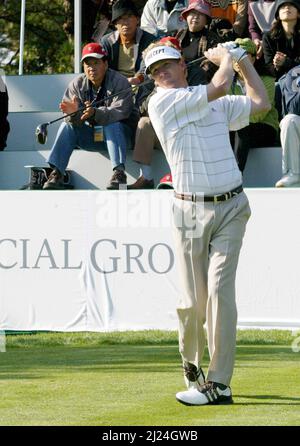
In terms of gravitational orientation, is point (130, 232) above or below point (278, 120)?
below

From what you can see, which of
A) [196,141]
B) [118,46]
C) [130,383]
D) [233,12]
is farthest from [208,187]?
[233,12]

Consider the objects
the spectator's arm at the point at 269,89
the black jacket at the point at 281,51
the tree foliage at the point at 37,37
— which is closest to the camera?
the spectator's arm at the point at 269,89

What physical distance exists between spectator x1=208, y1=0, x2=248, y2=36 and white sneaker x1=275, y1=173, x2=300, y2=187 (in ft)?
8.89

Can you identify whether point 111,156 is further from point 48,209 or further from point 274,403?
point 274,403

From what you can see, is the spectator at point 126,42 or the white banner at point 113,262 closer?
the white banner at point 113,262

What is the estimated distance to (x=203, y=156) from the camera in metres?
7.23

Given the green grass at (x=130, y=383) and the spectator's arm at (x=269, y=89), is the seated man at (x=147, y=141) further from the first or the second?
the green grass at (x=130, y=383)

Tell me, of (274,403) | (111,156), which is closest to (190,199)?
(274,403)

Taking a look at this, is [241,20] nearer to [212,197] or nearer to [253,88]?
[253,88]

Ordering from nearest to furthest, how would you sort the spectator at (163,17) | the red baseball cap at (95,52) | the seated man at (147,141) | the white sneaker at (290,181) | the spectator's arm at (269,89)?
the white sneaker at (290,181)
the spectator's arm at (269,89)
the seated man at (147,141)
the red baseball cap at (95,52)
the spectator at (163,17)

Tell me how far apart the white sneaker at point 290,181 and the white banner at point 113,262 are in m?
0.55

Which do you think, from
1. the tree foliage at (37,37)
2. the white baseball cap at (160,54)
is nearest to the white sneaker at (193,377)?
the white baseball cap at (160,54)

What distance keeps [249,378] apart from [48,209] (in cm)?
454

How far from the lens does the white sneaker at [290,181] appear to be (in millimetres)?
12273
